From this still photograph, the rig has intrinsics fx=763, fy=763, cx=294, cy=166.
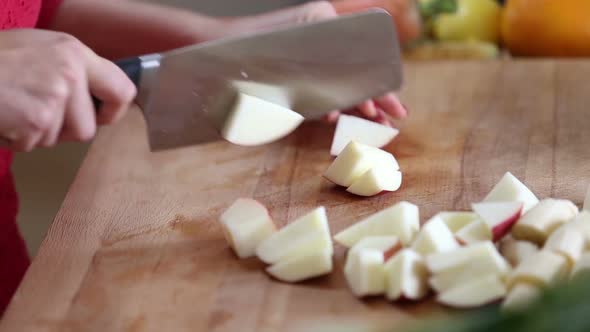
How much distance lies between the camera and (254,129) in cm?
111

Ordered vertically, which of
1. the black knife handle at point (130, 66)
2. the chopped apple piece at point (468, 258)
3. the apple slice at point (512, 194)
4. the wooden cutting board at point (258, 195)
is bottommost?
the wooden cutting board at point (258, 195)

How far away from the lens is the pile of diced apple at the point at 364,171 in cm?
104

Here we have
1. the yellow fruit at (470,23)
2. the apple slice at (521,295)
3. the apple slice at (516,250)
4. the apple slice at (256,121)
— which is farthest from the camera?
the yellow fruit at (470,23)

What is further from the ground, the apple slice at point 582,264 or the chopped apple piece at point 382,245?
the apple slice at point 582,264

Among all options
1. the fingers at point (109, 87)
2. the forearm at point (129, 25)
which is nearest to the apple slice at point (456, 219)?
the fingers at point (109, 87)

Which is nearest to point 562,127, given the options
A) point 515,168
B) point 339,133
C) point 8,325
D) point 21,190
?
point 515,168

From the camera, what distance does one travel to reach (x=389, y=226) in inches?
36.2

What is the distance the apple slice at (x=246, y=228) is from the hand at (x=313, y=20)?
0.34m

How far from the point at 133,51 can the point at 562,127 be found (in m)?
0.76

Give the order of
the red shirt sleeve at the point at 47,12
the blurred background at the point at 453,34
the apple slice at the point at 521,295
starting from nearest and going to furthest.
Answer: the apple slice at the point at 521,295 < the red shirt sleeve at the point at 47,12 < the blurred background at the point at 453,34

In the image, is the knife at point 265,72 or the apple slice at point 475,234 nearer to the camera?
the apple slice at point 475,234

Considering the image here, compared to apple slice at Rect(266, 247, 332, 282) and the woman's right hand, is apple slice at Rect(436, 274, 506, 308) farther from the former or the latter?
the woman's right hand

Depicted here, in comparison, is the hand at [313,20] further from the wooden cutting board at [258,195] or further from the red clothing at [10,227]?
the red clothing at [10,227]

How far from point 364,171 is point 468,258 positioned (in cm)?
28
